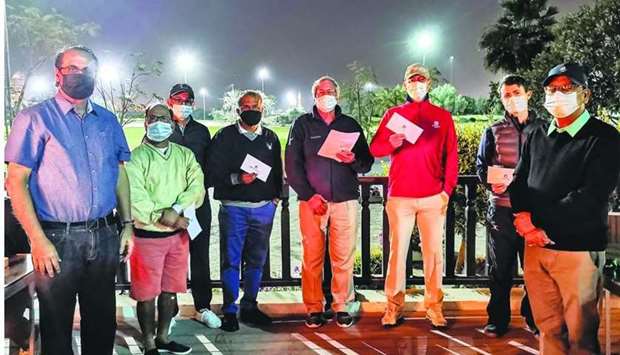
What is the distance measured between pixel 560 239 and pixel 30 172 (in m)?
2.05

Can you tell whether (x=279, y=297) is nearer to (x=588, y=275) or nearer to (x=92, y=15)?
(x=588, y=275)

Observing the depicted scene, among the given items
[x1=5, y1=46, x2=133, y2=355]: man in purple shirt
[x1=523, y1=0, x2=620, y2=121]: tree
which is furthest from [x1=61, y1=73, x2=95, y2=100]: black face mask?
[x1=523, y1=0, x2=620, y2=121]: tree

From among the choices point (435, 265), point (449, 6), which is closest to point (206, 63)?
point (449, 6)

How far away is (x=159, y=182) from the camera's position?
8.73 feet

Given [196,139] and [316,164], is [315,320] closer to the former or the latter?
[316,164]

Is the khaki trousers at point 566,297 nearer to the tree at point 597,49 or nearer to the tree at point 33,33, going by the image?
the tree at point 597,49

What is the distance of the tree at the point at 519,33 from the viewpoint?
9164 millimetres

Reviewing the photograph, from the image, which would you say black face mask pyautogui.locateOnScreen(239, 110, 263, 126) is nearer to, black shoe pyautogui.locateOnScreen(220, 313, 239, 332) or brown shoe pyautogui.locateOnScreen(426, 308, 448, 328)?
black shoe pyautogui.locateOnScreen(220, 313, 239, 332)

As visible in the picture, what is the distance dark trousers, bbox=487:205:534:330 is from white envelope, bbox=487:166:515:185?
6.0 inches

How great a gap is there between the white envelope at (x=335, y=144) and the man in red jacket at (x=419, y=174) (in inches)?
6.7

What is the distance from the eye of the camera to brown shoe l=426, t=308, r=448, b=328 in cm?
316

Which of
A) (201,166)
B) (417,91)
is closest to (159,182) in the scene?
(201,166)

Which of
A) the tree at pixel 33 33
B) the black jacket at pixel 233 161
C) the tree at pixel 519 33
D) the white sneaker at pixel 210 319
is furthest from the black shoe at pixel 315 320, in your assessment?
the tree at pixel 519 33

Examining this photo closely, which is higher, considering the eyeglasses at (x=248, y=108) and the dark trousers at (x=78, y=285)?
the eyeglasses at (x=248, y=108)
